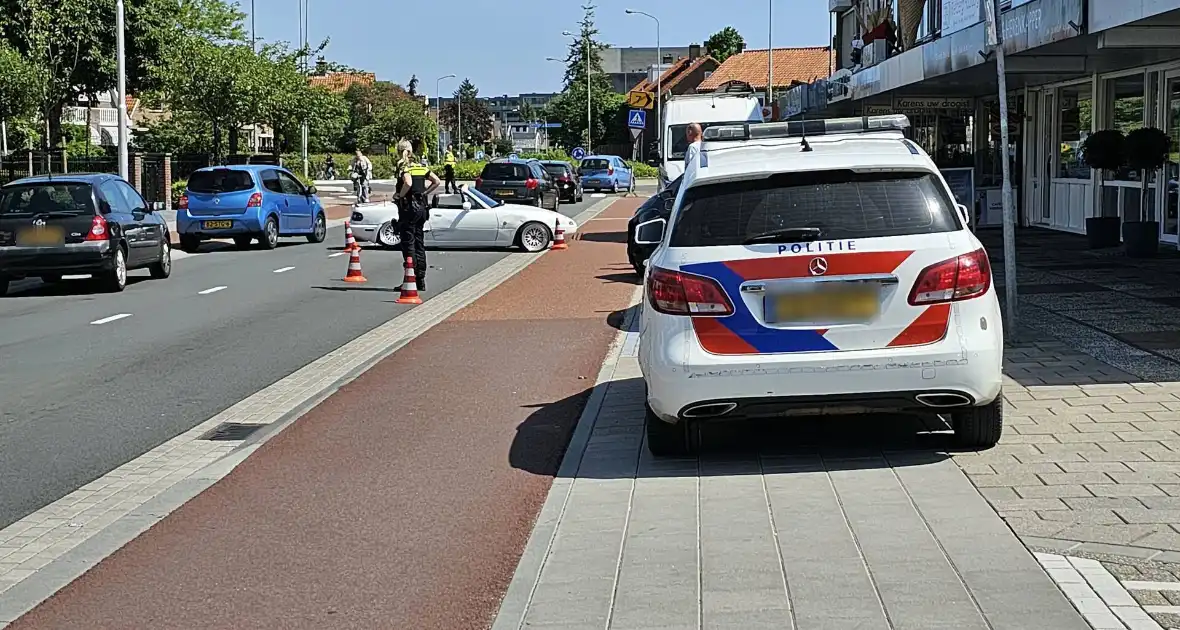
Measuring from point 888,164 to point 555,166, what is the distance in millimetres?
44012

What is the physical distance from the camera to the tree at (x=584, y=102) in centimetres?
11444

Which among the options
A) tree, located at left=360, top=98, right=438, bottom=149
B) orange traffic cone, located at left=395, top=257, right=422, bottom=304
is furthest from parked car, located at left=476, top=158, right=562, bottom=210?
tree, located at left=360, top=98, right=438, bottom=149

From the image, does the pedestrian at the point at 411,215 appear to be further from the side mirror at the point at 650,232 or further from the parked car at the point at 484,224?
the side mirror at the point at 650,232

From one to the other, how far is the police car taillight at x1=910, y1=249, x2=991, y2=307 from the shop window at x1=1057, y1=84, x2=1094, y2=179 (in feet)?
57.1

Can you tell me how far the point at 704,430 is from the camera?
27.2ft

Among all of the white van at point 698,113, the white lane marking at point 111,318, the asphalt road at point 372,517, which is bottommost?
the asphalt road at point 372,517

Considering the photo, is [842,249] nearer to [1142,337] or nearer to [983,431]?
[983,431]

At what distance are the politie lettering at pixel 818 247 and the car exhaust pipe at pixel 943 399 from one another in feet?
2.63

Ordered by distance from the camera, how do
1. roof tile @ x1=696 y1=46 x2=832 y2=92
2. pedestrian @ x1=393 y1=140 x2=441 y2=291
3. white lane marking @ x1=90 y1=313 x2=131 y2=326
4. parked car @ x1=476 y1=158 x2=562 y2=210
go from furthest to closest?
1. roof tile @ x1=696 y1=46 x2=832 y2=92
2. parked car @ x1=476 y1=158 x2=562 y2=210
3. pedestrian @ x1=393 y1=140 x2=441 y2=291
4. white lane marking @ x1=90 y1=313 x2=131 y2=326

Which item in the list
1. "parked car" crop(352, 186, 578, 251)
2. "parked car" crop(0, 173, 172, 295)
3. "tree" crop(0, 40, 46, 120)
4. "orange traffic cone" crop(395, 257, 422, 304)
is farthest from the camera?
"tree" crop(0, 40, 46, 120)

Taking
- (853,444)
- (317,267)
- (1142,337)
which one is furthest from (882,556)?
(317,267)

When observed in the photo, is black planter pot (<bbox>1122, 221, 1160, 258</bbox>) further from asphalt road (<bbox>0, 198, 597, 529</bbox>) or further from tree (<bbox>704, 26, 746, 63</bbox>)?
tree (<bbox>704, 26, 746, 63</bbox>)

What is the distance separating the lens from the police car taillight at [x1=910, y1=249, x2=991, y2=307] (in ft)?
22.3

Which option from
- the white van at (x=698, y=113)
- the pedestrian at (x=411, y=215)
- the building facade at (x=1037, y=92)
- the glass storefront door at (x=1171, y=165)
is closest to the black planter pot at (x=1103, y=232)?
the building facade at (x=1037, y=92)
